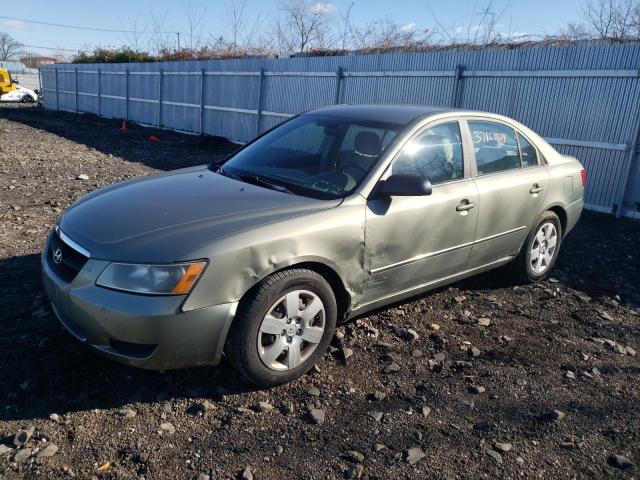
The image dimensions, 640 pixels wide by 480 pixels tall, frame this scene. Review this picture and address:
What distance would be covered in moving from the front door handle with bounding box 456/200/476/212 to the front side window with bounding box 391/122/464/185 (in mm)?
209

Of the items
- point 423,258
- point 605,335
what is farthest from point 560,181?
point 423,258

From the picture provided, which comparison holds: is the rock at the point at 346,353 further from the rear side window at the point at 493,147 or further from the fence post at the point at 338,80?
the fence post at the point at 338,80

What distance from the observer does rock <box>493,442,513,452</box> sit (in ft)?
9.38

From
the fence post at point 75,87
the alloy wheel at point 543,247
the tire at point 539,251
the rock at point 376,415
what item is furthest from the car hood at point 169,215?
the fence post at point 75,87

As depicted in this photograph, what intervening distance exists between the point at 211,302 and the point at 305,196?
1.04m

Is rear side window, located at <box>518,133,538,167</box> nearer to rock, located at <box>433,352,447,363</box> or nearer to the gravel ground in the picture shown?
the gravel ground

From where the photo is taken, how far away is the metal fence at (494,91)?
26.7ft

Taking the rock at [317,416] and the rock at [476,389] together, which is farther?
the rock at [476,389]

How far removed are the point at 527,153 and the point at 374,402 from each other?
9.59ft

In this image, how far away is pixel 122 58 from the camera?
108ft

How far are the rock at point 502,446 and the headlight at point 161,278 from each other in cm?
181

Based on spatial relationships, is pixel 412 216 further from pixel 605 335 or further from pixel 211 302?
pixel 605 335

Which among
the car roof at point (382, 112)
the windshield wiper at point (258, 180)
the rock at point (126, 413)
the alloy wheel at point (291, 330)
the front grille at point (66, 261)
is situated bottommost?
the rock at point (126, 413)

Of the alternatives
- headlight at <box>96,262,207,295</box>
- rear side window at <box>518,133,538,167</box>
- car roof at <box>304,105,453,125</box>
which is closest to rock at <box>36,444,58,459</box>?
headlight at <box>96,262,207,295</box>
